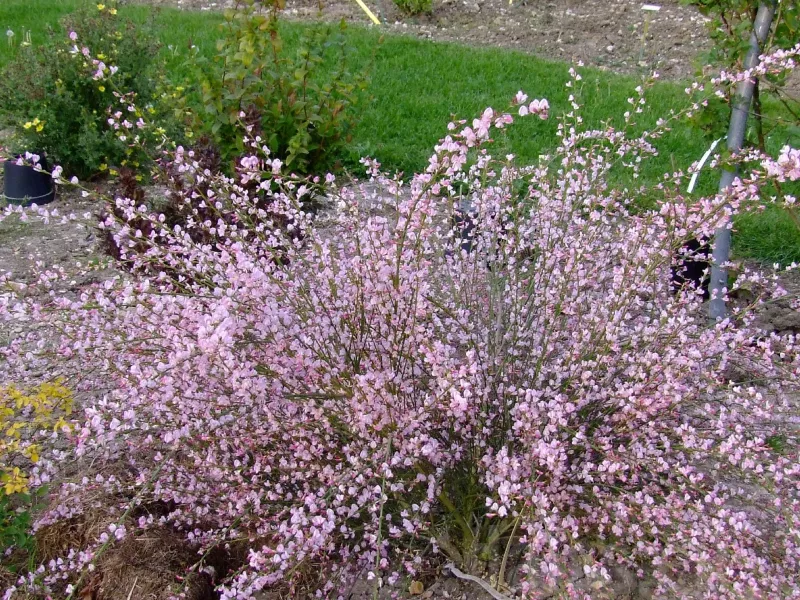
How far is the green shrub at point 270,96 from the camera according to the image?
15.0 feet

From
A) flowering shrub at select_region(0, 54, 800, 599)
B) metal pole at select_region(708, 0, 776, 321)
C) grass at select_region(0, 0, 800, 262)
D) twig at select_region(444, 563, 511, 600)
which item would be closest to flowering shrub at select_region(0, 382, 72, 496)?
flowering shrub at select_region(0, 54, 800, 599)

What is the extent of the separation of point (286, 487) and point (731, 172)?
261 cm

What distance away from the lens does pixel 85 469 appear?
2.79 meters

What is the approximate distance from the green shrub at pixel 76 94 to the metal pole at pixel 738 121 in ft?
11.3

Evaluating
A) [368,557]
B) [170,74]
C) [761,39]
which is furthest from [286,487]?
[170,74]

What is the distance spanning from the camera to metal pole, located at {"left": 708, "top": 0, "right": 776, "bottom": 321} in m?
3.44

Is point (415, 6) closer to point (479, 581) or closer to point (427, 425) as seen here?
point (427, 425)

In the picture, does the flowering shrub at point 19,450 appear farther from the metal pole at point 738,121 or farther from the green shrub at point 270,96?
the metal pole at point 738,121

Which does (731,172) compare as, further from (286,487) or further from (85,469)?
(85,469)

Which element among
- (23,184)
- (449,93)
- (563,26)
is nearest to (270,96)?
(23,184)

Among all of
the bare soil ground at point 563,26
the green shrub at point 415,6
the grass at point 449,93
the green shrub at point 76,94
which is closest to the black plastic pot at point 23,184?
the green shrub at point 76,94

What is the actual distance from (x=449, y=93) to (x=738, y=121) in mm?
3637

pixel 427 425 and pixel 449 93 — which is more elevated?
pixel 449 93

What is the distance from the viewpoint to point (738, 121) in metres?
3.58
